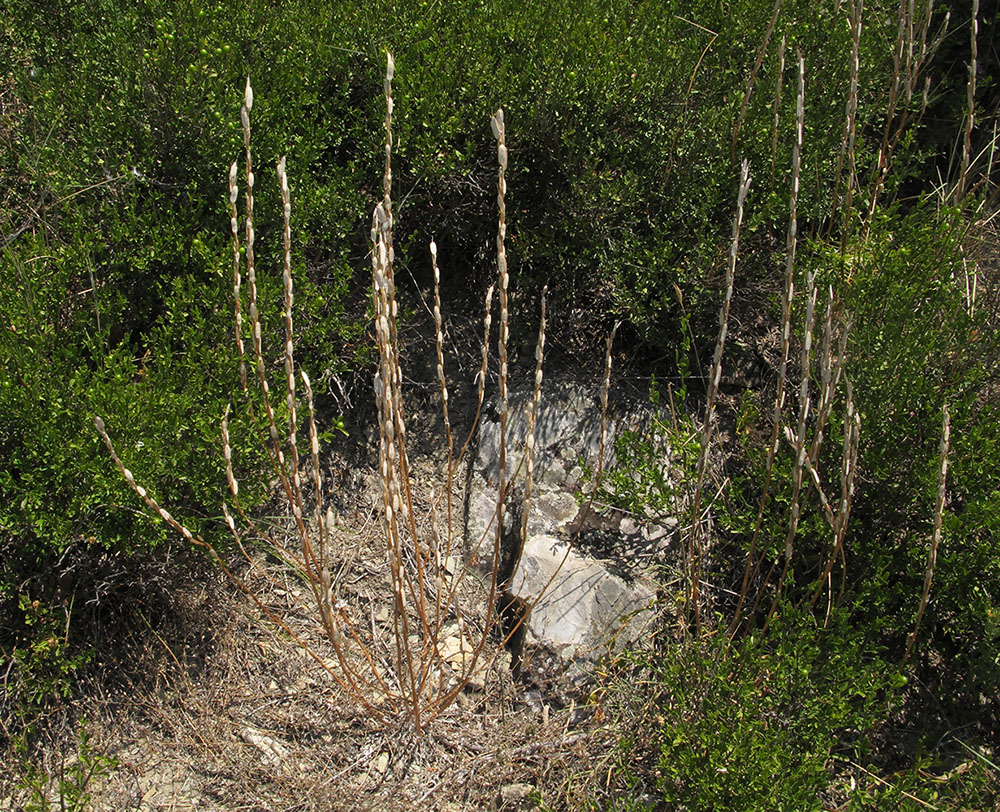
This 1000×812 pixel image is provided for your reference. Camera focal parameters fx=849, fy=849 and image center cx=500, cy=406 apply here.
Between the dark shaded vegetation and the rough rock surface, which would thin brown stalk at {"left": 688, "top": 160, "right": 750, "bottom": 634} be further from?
the rough rock surface

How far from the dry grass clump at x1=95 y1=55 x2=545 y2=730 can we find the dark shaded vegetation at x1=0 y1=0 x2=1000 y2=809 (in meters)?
0.23

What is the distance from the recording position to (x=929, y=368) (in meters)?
2.79

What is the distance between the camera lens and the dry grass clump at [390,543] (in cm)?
202

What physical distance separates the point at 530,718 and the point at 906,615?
3.94 ft

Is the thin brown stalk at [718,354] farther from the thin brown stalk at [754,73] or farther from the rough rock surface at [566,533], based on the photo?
the thin brown stalk at [754,73]

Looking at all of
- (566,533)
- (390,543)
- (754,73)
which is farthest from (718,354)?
(566,533)

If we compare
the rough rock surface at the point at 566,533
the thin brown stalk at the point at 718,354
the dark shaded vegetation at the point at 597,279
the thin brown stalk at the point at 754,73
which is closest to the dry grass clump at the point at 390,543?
the rough rock surface at the point at 566,533

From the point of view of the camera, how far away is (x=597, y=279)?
10.9 feet

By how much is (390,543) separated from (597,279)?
156cm

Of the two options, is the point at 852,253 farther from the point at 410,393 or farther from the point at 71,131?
the point at 71,131

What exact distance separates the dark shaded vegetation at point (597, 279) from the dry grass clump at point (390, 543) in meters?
0.23

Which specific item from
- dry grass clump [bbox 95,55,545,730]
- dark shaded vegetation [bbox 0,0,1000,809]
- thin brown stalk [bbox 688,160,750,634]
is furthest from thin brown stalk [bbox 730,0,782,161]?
dry grass clump [bbox 95,55,545,730]

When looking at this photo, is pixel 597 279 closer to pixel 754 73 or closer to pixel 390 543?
pixel 754 73

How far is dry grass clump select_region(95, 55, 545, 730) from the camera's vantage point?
6.63ft
